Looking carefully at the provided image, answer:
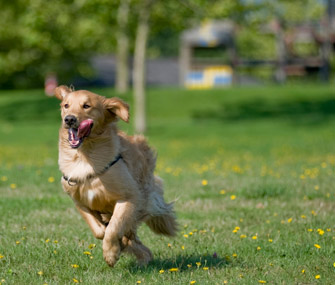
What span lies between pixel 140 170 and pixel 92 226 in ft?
2.29

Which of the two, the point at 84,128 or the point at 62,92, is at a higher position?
the point at 62,92

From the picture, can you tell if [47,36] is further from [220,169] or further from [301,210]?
[301,210]

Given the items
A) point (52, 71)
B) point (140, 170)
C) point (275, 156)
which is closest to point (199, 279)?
point (140, 170)

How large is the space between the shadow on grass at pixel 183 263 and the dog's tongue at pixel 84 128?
3.93 ft

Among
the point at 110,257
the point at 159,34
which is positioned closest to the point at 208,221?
the point at 110,257

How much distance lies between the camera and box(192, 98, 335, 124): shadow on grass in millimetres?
24828

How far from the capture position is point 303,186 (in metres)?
8.54

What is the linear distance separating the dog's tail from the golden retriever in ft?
0.93

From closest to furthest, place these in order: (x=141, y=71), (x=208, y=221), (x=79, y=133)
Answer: (x=79, y=133)
(x=208, y=221)
(x=141, y=71)

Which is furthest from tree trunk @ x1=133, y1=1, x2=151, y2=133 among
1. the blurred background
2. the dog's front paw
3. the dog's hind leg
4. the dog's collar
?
the dog's front paw

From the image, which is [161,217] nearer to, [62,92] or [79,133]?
[79,133]

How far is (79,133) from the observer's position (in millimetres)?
4586

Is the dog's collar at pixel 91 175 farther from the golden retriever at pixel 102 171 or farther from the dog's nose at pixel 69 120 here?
the dog's nose at pixel 69 120

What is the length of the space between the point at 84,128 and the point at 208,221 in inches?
99.1
